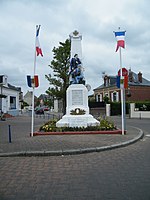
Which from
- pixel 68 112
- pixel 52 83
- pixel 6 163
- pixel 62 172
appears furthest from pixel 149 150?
pixel 52 83

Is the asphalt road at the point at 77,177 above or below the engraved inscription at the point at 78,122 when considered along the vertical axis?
below

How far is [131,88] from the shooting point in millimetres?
49656

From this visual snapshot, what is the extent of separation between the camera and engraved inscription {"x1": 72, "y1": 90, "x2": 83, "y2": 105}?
46.4 ft

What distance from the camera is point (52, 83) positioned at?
26.0m

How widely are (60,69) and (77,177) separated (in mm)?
20670

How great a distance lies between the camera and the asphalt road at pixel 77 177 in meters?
4.26

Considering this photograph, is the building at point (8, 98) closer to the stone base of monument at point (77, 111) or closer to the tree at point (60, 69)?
the tree at point (60, 69)

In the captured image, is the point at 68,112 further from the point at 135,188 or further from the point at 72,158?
the point at 135,188

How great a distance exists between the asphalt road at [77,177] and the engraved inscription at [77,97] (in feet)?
22.0

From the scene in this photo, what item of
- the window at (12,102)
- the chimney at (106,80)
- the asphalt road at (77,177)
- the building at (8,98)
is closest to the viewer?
the asphalt road at (77,177)

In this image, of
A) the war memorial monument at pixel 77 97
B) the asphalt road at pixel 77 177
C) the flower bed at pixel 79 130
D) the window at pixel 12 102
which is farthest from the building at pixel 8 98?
the asphalt road at pixel 77 177

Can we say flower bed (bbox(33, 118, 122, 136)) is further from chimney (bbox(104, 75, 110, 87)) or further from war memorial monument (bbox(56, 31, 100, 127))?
chimney (bbox(104, 75, 110, 87))

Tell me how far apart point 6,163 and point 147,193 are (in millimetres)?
4048

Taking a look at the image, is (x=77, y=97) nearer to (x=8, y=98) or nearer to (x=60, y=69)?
(x=60, y=69)
